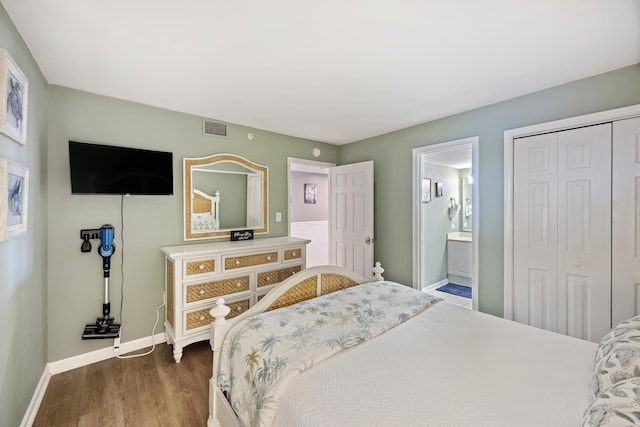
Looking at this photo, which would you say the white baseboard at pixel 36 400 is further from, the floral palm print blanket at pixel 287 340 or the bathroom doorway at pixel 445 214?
the bathroom doorway at pixel 445 214

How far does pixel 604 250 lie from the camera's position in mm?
2098

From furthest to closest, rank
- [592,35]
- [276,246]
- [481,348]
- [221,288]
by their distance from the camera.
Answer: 1. [276,246]
2. [221,288]
3. [592,35]
4. [481,348]

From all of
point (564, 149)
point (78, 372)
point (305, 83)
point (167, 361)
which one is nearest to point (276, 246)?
point (167, 361)

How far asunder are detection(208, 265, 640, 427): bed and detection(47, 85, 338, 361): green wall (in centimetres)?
151

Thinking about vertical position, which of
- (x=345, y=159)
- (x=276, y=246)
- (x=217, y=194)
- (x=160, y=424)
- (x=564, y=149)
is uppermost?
(x=345, y=159)

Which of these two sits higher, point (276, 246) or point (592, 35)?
point (592, 35)

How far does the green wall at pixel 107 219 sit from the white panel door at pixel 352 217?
1727 mm

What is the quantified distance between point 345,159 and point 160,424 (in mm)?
3586

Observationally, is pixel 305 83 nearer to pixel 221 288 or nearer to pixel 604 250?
pixel 221 288

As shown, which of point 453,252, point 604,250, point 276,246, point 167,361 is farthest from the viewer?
point 453,252

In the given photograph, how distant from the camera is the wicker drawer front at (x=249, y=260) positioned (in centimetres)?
262

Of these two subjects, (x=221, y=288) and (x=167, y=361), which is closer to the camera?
(x=167, y=361)

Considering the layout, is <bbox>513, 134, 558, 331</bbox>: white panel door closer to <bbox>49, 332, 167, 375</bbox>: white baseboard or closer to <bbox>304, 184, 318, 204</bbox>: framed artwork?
<bbox>304, 184, 318, 204</bbox>: framed artwork

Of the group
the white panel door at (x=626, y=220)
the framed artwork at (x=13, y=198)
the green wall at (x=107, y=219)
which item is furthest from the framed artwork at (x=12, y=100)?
the white panel door at (x=626, y=220)
